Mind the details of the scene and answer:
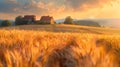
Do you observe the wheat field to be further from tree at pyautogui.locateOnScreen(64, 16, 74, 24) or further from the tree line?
tree at pyautogui.locateOnScreen(64, 16, 74, 24)

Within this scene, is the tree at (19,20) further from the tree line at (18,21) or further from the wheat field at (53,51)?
the wheat field at (53,51)

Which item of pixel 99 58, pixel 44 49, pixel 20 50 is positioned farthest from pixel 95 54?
pixel 20 50

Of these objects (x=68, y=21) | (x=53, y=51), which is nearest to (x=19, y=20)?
(x=68, y=21)

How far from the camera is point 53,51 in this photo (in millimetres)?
5352

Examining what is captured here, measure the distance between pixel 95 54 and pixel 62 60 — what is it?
69 centimetres

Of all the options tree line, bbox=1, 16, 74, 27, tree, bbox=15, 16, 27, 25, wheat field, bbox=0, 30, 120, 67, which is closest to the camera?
wheat field, bbox=0, 30, 120, 67

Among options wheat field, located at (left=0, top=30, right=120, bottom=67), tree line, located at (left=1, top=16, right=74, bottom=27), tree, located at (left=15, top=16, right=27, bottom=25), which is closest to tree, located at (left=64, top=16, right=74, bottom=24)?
tree line, located at (left=1, top=16, right=74, bottom=27)

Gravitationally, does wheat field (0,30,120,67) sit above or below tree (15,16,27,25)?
above

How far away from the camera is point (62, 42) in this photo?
5777 mm

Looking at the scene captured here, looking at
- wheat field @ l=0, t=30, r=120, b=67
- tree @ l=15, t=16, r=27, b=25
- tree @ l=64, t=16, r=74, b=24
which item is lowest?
tree @ l=64, t=16, r=74, b=24

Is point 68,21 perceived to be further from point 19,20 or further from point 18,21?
point 18,21

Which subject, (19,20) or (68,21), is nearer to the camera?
(19,20)

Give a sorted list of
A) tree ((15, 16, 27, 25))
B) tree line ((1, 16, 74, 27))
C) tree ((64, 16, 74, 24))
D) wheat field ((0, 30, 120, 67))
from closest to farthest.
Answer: wheat field ((0, 30, 120, 67)), tree line ((1, 16, 74, 27)), tree ((15, 16, 27, 25)), tree ((64, 16, 74, 24))

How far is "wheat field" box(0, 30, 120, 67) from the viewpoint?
4.60 meters
